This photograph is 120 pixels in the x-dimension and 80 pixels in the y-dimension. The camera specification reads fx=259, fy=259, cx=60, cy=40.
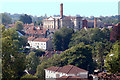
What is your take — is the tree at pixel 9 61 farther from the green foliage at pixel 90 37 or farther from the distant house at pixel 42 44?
the distant house at pixel 42 44

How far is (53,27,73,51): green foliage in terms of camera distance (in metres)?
17.7

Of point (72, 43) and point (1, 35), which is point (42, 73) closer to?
point (1, 35)

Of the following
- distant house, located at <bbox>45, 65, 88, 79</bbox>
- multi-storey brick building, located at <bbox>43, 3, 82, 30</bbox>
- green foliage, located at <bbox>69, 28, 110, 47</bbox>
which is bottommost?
distant house, located at <bbox>45, 65, 88, 79</bbox>

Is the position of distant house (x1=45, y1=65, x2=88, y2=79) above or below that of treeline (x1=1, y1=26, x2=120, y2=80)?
below

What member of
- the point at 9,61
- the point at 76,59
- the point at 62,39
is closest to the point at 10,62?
the point at 9,61

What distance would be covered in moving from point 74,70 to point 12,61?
15.5 ft

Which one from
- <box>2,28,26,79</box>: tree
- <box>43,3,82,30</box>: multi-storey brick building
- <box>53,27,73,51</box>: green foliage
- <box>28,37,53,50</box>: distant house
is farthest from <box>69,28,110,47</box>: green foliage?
<box>2,28,26,79</box>: tree

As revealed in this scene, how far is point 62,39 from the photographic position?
18.2 meters

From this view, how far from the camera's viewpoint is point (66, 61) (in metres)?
11.6

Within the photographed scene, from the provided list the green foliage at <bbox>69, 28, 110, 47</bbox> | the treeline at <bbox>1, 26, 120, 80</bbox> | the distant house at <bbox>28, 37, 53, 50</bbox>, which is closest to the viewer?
the treeline at <bbox>1, 26, 120, 80</bbox>

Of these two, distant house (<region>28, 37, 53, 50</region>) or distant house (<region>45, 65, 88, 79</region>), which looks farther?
distant house (<region>28, 37, 53, 50</region>)

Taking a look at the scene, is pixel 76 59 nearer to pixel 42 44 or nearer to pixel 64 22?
pixel 42 44

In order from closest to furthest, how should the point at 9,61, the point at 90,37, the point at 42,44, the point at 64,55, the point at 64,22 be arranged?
1. the point at 9,61
2. the point at 64,55
3. the point at 90,37
4. the point at 42,44
5. the point at 64,22

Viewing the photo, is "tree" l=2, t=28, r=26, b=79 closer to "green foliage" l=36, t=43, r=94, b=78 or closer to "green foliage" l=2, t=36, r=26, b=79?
"green foliage" l=2, t=36, r=26, b=79
